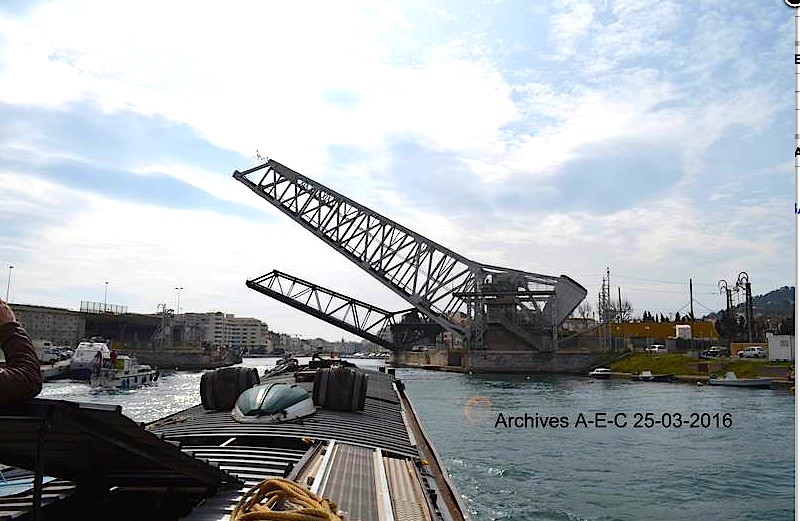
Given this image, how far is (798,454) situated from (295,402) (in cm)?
784

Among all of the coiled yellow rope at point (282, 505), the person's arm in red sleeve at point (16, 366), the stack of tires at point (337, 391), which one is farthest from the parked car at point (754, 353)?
the person's arm in red sleeve at point (16, 366)

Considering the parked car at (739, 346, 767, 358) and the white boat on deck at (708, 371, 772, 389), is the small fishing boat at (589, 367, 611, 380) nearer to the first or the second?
the parked car at (739, 346, 767, 358)

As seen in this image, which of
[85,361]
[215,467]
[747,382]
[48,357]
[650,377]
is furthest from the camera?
[48,357]

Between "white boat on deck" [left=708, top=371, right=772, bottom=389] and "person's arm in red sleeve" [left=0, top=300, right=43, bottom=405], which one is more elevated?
"person's arm in red sleeve" [left=0, top=300, right=43, bottom=405]

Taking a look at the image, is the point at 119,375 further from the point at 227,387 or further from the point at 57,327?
the point at 57,327

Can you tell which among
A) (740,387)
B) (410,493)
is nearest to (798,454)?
(410,493)

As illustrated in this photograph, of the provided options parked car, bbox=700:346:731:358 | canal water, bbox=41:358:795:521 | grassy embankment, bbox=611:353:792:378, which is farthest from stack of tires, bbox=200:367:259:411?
parked car, bbox=700:346:731:358

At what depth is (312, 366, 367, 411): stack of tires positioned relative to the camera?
13.9m

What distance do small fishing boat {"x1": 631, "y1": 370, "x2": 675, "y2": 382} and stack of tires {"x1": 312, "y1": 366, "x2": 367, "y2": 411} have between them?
47.4 metres

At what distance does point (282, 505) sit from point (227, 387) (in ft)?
30.9

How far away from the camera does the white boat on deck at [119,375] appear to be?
168 feet

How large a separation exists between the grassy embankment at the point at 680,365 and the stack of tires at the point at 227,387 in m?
46.8

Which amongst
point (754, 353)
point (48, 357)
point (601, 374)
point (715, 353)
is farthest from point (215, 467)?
point (715, 353)

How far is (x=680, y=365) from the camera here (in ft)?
192
